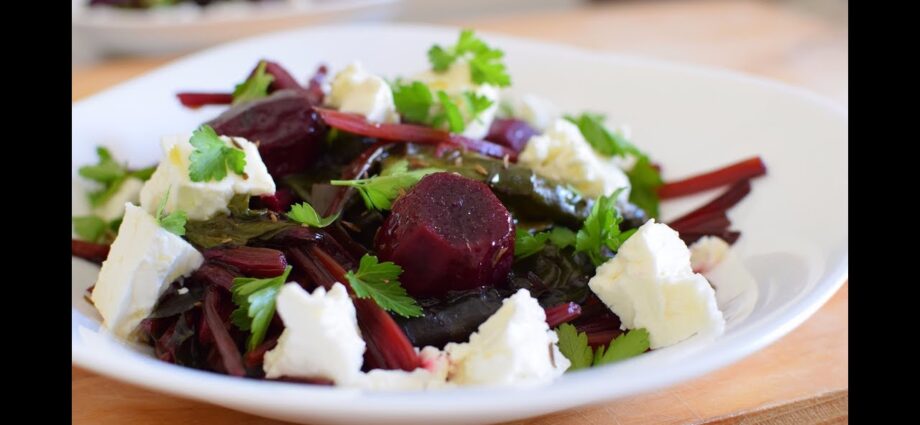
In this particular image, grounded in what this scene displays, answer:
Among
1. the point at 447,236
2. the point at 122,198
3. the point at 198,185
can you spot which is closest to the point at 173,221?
the point at 198,185

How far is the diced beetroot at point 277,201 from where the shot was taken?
2018mm

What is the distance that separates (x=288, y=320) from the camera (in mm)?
1577

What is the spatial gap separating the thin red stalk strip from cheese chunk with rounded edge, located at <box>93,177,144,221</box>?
147cm

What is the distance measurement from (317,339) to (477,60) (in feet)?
3.85

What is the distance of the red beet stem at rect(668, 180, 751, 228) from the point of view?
8.43ft

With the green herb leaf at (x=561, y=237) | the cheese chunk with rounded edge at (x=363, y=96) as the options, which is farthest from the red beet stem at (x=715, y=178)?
the cheese chunk with rounded edge at (x=363, y=96)

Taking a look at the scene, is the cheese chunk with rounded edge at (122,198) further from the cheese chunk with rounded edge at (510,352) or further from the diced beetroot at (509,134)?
the cheese chunk with rounded edge at (510,352)

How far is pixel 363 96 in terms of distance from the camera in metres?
2.29

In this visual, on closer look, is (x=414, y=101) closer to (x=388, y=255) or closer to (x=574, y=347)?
(x=388, y=255)

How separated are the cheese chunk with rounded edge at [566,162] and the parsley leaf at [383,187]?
1.30 feet

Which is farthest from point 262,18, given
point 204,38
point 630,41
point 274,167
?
point 274,167

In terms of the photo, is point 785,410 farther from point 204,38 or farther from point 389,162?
point 204,38

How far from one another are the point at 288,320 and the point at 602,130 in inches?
52.4

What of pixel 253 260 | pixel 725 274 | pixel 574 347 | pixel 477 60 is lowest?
pixel 725 274
